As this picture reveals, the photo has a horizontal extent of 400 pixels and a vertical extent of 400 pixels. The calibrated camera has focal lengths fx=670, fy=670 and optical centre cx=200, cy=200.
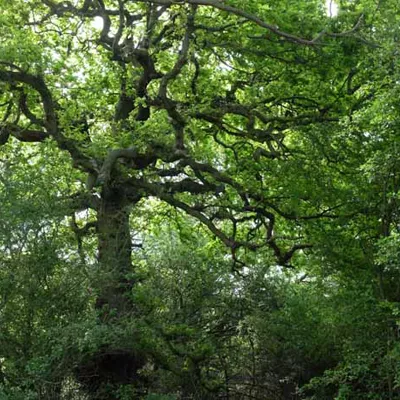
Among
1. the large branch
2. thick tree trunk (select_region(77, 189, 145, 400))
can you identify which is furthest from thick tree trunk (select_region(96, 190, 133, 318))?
the large branch

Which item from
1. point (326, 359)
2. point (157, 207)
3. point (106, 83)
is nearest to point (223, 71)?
point (106, 83)

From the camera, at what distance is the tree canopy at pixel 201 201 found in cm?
998

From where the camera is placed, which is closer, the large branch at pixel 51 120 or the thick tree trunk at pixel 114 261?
the thick tree trunk at pixel 114 261

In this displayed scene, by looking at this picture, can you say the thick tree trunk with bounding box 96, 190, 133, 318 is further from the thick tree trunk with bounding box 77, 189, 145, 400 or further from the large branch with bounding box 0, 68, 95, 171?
the large branch with bounding box 0, 68, 95, 171

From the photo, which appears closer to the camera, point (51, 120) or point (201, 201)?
point (51, 120)

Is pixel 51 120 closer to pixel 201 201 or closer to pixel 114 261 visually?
pixel 114 261

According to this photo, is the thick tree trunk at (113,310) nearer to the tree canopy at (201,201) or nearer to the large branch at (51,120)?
the tree canopy at (201,201)

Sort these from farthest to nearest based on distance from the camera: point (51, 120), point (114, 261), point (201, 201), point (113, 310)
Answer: point (201, 201), point (51, 120), point (114, 261), point (113, 310)

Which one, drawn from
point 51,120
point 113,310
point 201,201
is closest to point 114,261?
point 113,310

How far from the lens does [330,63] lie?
13.3 meters

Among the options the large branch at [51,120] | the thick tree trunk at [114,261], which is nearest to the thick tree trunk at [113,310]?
the thick tree trunk at [114,261]

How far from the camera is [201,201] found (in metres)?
14.8

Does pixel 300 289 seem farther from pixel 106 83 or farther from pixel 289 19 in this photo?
pixel 106 83

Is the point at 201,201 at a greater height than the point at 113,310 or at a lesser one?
greater
